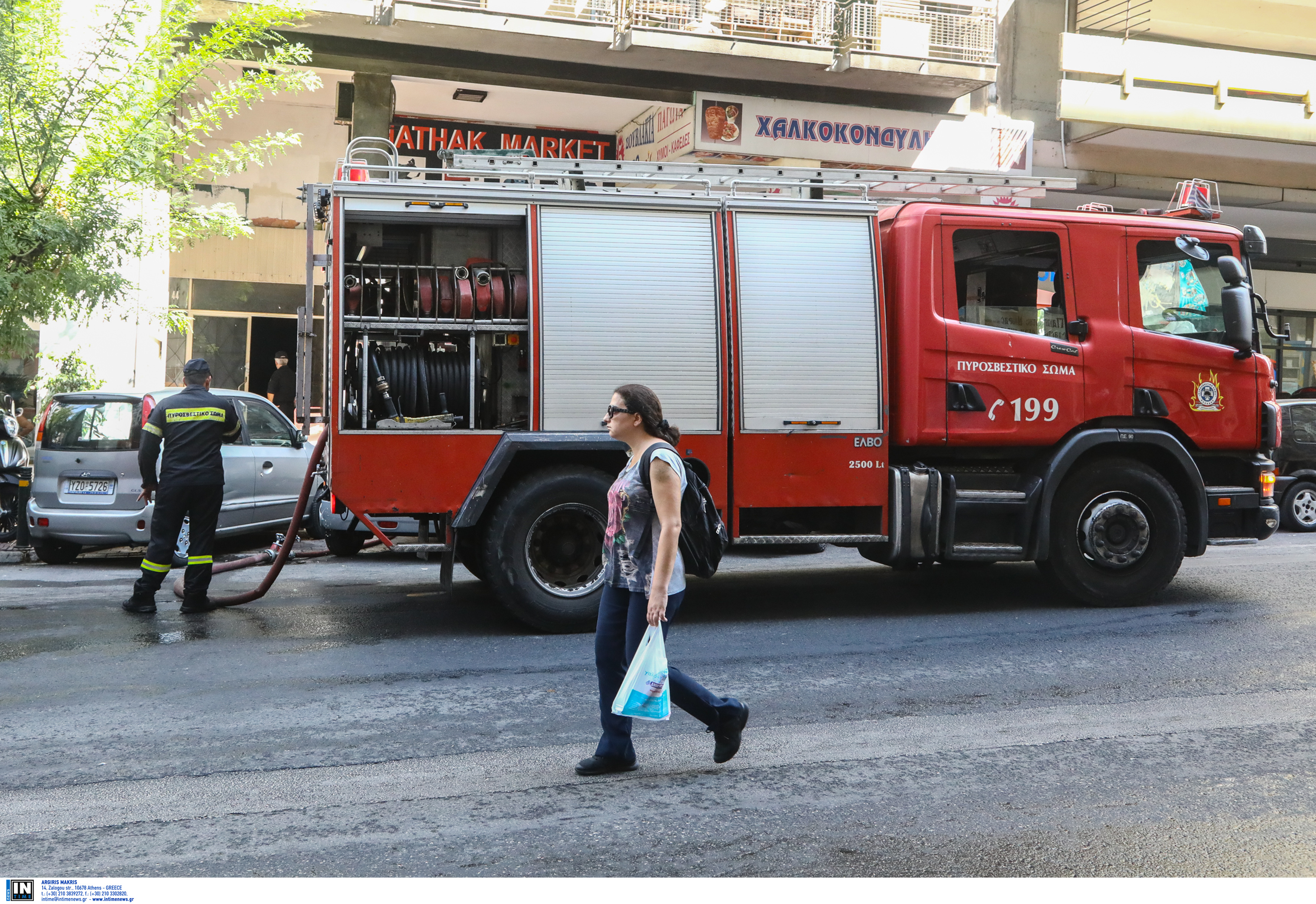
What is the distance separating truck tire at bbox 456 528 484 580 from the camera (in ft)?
23.5

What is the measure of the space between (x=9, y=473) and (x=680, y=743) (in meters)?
9.15

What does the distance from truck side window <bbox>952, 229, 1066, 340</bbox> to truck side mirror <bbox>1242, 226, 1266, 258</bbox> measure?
1425 mm

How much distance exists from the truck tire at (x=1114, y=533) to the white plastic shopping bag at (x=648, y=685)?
444cm

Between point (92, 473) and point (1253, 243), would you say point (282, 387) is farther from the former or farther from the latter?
point (1253, 243)

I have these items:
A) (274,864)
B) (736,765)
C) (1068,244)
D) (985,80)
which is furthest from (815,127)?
(274,864)

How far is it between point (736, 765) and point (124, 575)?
22.3ft

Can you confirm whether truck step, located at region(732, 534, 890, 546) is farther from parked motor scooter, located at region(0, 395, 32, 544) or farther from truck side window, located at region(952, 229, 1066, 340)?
parked motor scooter, located at region(0, 395, 32, 544)

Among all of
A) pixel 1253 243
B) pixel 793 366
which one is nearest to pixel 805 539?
pixel 793 366

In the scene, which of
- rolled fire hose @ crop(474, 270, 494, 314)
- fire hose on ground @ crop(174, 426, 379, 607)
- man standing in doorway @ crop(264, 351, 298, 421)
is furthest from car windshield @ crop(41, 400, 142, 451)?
man standing in doorway @ crop(264, 351, 298, 421)

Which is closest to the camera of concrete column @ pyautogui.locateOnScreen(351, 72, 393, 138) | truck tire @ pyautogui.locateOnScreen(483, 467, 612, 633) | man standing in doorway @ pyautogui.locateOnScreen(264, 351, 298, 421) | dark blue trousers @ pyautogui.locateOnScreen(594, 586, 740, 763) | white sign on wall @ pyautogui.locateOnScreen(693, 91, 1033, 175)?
dark blue trousers @ pyautogui.locateOnScreen(594, 586, 740, 763)

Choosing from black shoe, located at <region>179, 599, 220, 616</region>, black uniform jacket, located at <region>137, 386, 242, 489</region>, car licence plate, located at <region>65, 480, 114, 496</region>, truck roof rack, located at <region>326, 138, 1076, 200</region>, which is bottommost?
black shoe, located at <region>179, 599, 220, 616</region>

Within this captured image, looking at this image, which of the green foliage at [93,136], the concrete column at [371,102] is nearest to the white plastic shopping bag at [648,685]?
the green foliage at [93,136]

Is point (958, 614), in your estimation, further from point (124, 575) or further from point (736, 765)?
point (124, 575)

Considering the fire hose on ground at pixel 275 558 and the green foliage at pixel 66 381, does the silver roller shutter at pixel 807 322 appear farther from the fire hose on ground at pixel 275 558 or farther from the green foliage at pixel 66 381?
the green foliage at pixel 66 381
